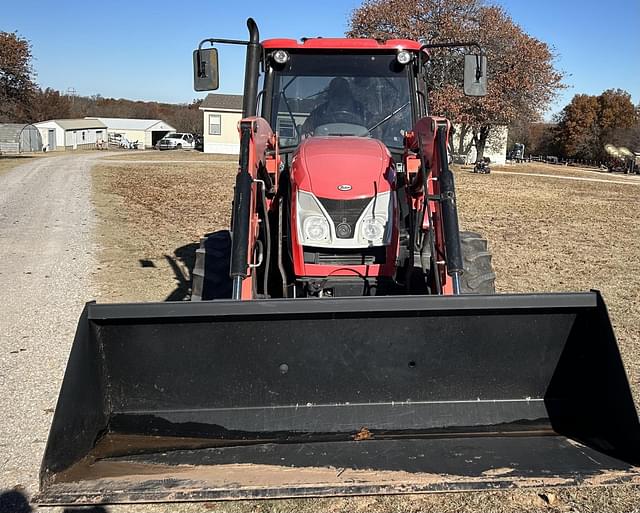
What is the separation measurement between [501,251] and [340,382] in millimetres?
7879

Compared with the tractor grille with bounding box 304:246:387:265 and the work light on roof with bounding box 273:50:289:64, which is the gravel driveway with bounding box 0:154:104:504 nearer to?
the tractor grille with bounding box 304:246:387:265

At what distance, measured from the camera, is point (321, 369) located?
357 centimetres

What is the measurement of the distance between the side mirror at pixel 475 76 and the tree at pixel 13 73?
40.7 metres

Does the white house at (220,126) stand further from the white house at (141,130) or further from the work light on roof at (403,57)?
the work light on roof at (403,57)

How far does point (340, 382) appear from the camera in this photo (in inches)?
141

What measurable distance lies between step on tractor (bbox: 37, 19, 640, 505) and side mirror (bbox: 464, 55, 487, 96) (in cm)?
90

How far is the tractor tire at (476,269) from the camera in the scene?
16.6 feet

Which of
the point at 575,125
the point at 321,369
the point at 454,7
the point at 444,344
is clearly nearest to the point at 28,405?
the point at 321,369

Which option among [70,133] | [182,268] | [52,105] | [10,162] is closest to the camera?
[182,268]

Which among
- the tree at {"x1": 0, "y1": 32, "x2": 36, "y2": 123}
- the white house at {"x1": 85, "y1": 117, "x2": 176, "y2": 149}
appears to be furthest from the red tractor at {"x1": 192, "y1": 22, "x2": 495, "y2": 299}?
the white house at {"x1": 85, "y1": 117, "x2": 176, "y2": 149}

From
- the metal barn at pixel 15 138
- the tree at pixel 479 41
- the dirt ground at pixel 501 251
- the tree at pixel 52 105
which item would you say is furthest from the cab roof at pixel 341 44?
the tree at pixel 52 105

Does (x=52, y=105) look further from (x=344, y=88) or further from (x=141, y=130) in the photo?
(x=344, y=88)

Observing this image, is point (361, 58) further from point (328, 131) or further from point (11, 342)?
point (11, 342)

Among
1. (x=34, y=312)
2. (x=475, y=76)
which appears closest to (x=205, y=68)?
(x=475, y=76)
